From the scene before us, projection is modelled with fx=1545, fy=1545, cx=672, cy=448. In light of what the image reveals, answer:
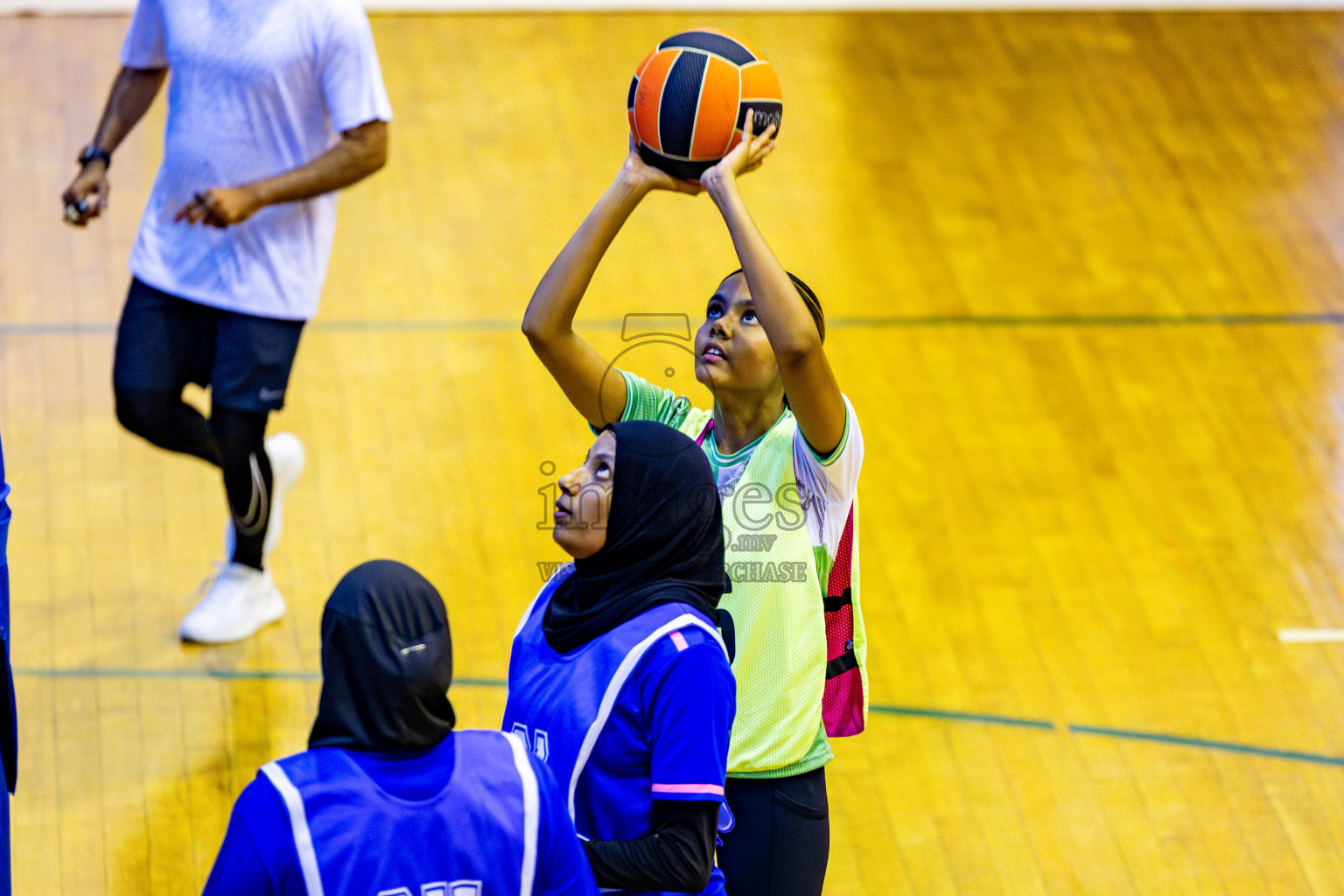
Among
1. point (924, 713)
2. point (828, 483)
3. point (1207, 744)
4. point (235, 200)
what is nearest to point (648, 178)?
point (828, 483)

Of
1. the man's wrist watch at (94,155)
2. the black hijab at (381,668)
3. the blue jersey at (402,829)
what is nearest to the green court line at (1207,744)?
the blue jersey at (402,829)

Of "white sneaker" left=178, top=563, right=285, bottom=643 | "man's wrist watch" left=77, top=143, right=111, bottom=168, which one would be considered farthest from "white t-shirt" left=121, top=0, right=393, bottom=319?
"white sneaker" left=178, top=563, right=285, bottom=643

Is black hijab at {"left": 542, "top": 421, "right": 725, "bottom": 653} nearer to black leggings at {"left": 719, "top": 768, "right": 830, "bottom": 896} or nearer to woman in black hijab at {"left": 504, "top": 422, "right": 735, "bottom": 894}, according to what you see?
woman in black hijab at {"left": 504, "top": 422, "right": 735, "bottom": 894}

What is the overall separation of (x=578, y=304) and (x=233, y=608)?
1.85 m

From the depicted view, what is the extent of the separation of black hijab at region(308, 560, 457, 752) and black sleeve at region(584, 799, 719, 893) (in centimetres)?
35

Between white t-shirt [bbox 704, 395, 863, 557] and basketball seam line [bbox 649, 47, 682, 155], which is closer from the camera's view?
white t-shirt [bbox 704, 395, 863, 557]

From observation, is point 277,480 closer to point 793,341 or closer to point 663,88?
point 663,88

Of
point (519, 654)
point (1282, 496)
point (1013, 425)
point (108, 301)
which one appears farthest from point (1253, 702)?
point (108, 301)

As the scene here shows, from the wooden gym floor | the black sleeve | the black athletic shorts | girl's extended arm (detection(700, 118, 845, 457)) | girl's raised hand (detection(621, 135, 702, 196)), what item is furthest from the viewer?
the black athletic shorts

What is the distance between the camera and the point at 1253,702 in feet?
12.6

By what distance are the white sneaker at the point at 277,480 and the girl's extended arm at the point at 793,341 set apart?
2003mm

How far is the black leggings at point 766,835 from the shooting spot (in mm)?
2307

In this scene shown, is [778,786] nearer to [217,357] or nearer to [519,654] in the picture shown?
[519,654]

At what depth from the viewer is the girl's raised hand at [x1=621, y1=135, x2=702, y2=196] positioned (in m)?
2.51
